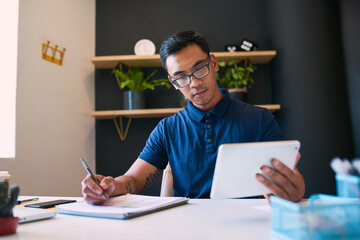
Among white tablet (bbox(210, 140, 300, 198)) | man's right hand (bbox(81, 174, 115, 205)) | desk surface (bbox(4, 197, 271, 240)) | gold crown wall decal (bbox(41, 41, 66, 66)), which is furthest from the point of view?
gold crown wall decal (bbox(41, 41, 66, 66))

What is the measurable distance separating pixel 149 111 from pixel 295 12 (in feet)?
4.84

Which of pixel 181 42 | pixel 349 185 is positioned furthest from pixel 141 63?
pixel 349 185

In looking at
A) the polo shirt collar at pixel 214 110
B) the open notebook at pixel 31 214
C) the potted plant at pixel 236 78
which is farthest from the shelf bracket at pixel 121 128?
the open notebook at pixel 31 214

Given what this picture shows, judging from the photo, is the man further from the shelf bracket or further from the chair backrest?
the shelf bracket

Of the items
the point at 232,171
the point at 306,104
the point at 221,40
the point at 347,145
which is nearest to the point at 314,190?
the point at 347,145

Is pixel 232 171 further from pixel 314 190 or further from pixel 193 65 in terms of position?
pixel 314 190

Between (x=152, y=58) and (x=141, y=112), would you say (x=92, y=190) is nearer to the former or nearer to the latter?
(x=141, y=112)

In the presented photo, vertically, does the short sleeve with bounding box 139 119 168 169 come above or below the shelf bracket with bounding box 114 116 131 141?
below

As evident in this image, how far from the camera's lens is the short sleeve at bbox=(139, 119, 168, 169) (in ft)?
5.24

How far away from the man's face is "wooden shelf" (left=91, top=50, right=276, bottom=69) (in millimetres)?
1232

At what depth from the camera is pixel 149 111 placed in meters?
2.69

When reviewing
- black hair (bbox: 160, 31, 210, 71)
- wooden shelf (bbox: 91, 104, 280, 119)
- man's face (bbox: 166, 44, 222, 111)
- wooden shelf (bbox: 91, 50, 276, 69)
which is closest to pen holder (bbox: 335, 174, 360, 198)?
man's face (bbox: 166, 44, 222, 111)

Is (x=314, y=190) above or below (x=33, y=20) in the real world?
below

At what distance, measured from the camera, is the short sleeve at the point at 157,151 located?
1598 millimetres
